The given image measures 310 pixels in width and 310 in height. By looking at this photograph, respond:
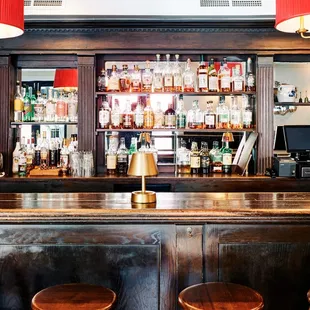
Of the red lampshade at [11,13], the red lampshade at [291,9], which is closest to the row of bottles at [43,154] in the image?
the red lampshade at [11,13]

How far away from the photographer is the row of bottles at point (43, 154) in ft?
12.7

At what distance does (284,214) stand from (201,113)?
2076mm

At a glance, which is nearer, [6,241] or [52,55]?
[6,241]

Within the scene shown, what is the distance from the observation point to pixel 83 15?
3.65 m

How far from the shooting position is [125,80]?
3.95 meters

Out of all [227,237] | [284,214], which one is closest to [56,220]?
[227,237]

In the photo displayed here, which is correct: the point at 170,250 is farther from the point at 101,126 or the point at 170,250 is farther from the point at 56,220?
the point at 101,126

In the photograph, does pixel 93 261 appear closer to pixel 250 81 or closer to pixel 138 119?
pixel 138 119

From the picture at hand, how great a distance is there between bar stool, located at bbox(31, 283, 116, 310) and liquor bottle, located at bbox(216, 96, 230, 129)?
97.3 inches

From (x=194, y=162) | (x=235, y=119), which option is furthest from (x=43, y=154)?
(x=235, y=119)

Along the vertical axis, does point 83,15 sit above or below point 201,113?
above

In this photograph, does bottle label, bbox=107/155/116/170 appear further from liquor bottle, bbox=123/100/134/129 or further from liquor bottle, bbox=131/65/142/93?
liquor bottle, bbox=131/65/142/93

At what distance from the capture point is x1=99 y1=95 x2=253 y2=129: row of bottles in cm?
390

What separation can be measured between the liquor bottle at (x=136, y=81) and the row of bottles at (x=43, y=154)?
0.75 metres
